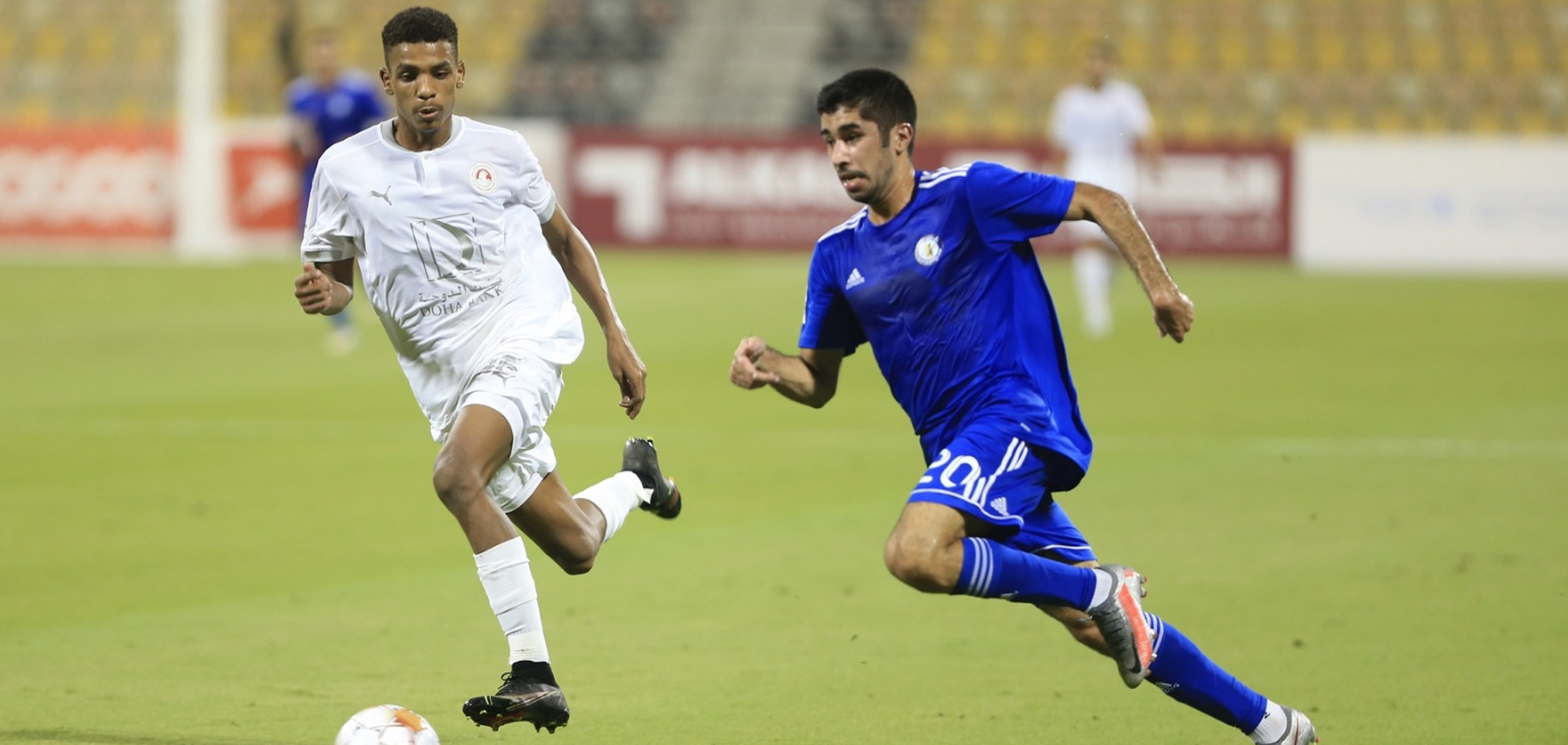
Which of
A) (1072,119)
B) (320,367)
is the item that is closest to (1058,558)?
(320,367)

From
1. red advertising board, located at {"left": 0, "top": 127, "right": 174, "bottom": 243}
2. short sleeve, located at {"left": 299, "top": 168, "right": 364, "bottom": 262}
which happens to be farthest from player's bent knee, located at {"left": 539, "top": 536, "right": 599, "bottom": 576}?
red advertising board, located at {"left": 0, "top": 127, "right": 174, "bottom": 243}

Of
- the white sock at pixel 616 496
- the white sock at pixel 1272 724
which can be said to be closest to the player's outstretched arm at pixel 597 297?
the white sock at pixel 616 496

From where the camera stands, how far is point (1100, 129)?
17906mm

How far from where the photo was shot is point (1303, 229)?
24.2 meters

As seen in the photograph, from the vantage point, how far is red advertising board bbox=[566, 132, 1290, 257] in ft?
79.8

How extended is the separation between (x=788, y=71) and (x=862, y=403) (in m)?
15.4

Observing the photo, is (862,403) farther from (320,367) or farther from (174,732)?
(174,732)

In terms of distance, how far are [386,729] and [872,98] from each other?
202 cm

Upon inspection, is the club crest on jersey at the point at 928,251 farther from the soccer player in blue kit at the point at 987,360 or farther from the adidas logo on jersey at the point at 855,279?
the adidas logo on jersey at the point at 855,279

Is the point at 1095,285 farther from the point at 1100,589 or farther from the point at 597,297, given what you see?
the point at 1100,589

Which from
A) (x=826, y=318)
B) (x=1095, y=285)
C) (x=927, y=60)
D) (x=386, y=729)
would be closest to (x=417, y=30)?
(x=826, y=318)

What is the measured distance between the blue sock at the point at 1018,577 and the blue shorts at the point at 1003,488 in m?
0.14

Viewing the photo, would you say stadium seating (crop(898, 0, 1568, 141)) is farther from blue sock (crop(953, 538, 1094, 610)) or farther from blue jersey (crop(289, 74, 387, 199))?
blue sock (crop(953, 538, 1094, 610))

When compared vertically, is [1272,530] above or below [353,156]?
below
